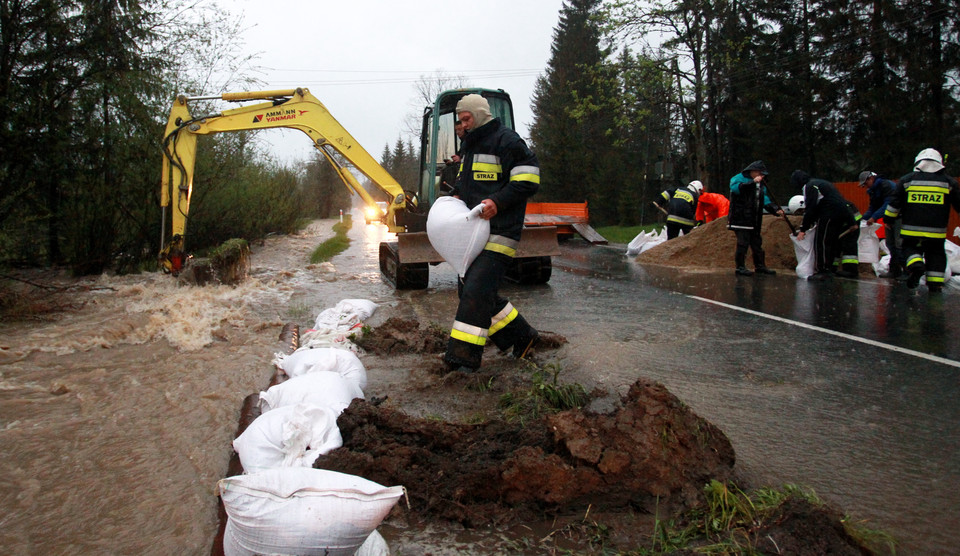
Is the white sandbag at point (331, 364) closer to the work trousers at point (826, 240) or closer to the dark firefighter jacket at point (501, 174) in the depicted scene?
the dark firefighter jacket at point (501, 174)

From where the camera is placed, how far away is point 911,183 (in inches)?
348

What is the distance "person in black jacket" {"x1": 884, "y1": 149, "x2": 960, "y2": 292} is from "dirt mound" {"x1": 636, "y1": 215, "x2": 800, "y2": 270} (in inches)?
115

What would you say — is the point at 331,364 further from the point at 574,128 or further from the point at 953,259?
the point at 574,128

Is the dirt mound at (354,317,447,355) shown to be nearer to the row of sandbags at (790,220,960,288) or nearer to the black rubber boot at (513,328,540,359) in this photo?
the black rubber boot at (513,328,540,359)

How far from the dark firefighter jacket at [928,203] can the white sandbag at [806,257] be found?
171 cm

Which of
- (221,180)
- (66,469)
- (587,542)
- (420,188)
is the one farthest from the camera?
(221,180)

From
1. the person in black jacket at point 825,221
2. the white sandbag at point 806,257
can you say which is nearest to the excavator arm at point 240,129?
the white sandbag at point 806,257

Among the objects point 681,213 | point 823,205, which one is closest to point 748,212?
point 823,205

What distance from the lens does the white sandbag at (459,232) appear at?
4.56 metres

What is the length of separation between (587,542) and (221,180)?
545 inches

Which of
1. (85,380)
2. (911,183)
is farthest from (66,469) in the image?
(911,183)

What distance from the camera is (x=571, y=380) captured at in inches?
→ 171

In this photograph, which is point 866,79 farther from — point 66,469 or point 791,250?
point 66,469

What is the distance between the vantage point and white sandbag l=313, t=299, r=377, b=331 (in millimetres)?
6055
